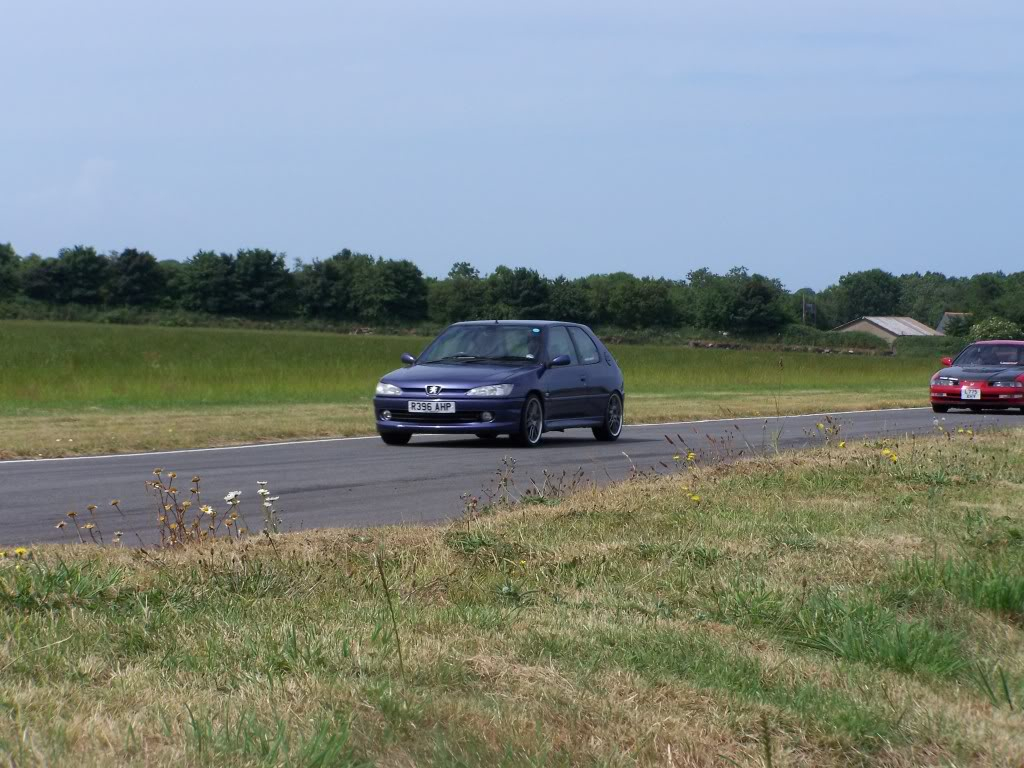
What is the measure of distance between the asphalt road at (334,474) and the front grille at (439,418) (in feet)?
1.14

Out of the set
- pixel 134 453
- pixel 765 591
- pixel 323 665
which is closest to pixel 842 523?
pixel 765 591

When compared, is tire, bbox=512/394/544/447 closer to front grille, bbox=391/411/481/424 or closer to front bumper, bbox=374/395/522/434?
front bumper, bbox=374/395/522/434

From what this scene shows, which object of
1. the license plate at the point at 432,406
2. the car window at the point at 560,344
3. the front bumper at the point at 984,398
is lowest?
the front bumper at the point at 984,398

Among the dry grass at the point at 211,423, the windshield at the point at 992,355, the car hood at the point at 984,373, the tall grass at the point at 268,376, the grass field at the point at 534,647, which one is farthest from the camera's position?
the windshield at the point at 992,355

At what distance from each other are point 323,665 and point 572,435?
15791 mm

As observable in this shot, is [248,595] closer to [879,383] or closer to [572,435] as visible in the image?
[572,435]

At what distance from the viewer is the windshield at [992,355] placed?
27750 millimetres

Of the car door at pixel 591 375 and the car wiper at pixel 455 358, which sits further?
the car door at pixel 591 375

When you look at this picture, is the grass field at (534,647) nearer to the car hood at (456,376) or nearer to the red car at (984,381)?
the car hood at (456,376)

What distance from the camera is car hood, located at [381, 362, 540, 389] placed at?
17219mm

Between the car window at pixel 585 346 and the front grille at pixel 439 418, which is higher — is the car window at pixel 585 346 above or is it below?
above

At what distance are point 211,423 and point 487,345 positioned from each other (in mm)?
4580

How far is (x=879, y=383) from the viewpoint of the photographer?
4412 cm

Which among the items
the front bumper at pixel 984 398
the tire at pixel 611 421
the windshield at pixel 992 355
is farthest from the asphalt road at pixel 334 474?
the windshield at pixel 992 355
